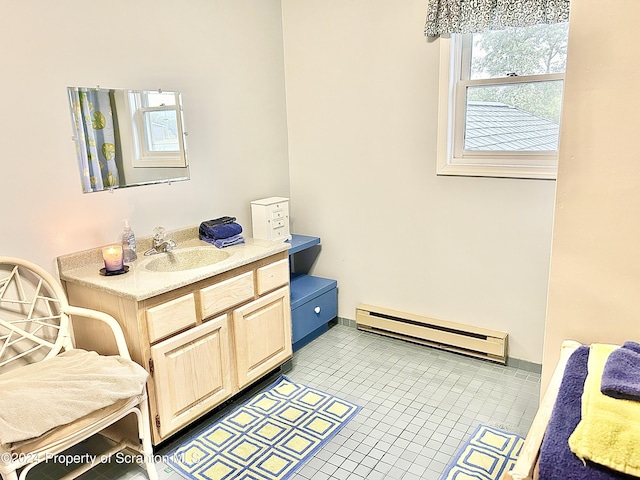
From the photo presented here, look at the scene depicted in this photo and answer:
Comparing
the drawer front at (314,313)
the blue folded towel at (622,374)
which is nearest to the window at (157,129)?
the drawer front at (314,313)

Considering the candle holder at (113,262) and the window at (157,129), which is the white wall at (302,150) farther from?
the candle holder at (113,262)

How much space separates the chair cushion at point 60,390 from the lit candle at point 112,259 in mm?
375

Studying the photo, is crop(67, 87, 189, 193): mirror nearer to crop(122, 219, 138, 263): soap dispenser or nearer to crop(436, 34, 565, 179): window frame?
crop(122, 219, 138, 263): soap dispenser

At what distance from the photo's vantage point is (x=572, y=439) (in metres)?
1.09

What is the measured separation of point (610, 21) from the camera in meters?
1.40

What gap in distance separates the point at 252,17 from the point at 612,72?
7.15ft

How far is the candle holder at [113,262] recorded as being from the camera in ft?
6.89

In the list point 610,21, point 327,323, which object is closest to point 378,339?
point 327,323

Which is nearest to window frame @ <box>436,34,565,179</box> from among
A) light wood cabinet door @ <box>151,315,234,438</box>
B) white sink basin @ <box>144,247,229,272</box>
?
white sink basin @ <box>144,247,229,272</box>

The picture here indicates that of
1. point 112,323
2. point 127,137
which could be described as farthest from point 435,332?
point 127,137

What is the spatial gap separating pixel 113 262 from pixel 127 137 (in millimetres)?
647

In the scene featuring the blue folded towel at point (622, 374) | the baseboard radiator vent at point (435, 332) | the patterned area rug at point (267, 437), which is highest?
the blue folded towel at point (622, 374)

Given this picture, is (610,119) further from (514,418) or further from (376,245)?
(376,245)

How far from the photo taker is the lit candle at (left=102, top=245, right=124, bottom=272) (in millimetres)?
2100
